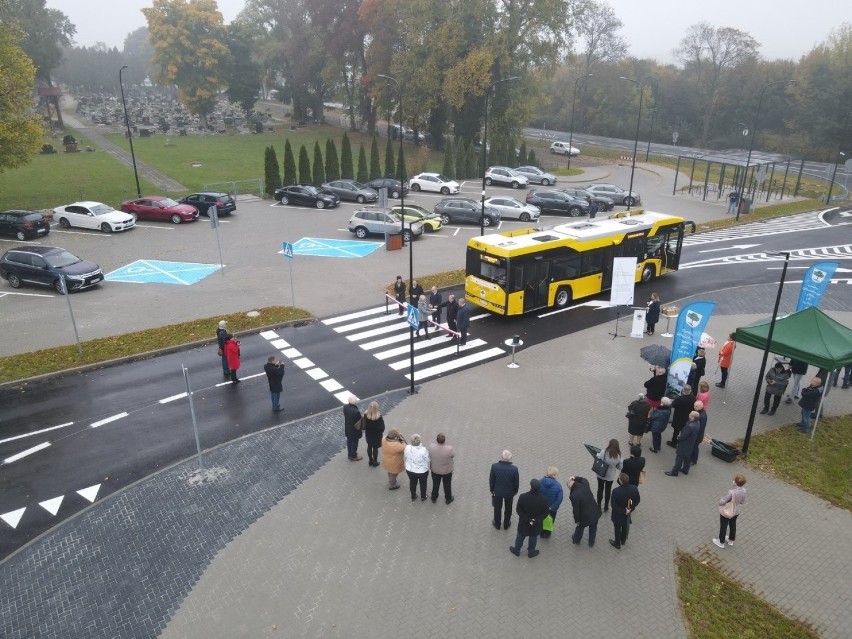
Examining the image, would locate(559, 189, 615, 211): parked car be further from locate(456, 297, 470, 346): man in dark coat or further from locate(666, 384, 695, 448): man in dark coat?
locate(666, 384, 695, 448): man in dark coat

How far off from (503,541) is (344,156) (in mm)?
38319

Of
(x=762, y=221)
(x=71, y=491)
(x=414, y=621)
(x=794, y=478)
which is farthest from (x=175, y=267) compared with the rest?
(x=762, y=221)

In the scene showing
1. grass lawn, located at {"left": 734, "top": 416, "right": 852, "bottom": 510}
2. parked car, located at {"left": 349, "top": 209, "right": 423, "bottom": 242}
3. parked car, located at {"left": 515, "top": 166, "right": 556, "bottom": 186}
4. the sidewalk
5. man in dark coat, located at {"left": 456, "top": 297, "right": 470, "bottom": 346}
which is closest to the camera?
the sidewalk

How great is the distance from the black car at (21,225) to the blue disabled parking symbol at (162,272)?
758 cm

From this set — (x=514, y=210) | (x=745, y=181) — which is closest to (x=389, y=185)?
(x=514, y=210)

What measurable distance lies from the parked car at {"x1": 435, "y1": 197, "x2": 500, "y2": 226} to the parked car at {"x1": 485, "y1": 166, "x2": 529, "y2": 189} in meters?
13.4

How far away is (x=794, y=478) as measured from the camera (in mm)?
12000

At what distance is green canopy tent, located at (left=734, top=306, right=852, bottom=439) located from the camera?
12953 mm

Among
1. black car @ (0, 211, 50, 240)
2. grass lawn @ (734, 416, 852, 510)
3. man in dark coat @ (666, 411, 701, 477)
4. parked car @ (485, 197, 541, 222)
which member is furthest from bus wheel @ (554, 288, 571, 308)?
black car @ (0, 211, 50, 240)

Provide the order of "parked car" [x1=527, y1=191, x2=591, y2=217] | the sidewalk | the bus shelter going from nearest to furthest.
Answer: the sidewalk
"parked car" [x1=527, y1=191, x2=591, y2=217]
the bus shelter

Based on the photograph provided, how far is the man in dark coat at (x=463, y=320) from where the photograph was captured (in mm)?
17922

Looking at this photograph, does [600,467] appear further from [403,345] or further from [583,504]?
[403,345]

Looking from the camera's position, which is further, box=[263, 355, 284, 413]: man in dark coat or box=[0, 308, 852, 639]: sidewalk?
box=[263, 355, 284, 413]: man in dark coat

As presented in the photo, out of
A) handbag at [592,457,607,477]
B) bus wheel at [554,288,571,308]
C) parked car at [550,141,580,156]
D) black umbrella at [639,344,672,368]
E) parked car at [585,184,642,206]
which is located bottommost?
bus wheel at [554,288,571,308]
